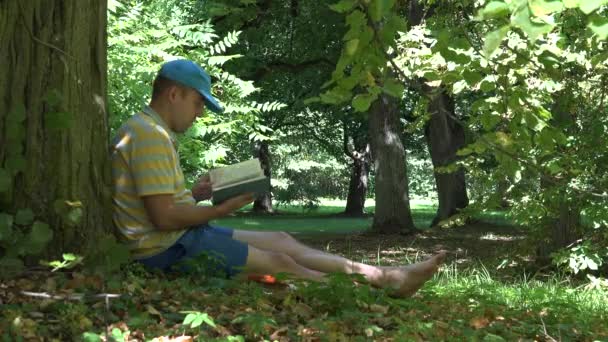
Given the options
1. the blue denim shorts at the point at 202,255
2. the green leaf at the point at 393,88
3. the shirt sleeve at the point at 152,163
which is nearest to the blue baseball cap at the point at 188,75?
the shirt sleeve at the point at 152,163

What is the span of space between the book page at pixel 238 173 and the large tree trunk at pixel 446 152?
15652 mm

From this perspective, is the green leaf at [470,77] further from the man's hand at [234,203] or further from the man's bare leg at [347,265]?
the man's hand at [234,203]

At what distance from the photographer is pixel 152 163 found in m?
4.16

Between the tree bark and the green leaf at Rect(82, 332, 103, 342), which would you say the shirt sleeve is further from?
the tree bark

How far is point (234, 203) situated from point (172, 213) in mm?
334

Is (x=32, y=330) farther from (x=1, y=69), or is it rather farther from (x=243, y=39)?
(x=243, y=39)

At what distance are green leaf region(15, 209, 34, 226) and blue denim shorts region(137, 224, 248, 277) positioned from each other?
2.56ft

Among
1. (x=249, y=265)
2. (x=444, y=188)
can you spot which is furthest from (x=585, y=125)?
(x=444, y=188)

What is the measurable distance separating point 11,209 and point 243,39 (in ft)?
57.4

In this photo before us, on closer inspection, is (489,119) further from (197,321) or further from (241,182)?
(197,321)

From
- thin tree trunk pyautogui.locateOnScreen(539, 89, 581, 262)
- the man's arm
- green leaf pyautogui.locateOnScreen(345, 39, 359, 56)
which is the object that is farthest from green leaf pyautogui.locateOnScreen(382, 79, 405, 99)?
thin tree trunk pyautogui.locateOnScreen(539, 89, 581, 262)

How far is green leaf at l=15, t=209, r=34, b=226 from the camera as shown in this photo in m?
3.59

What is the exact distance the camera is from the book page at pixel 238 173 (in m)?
4.35

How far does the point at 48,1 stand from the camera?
3832 millimetres
